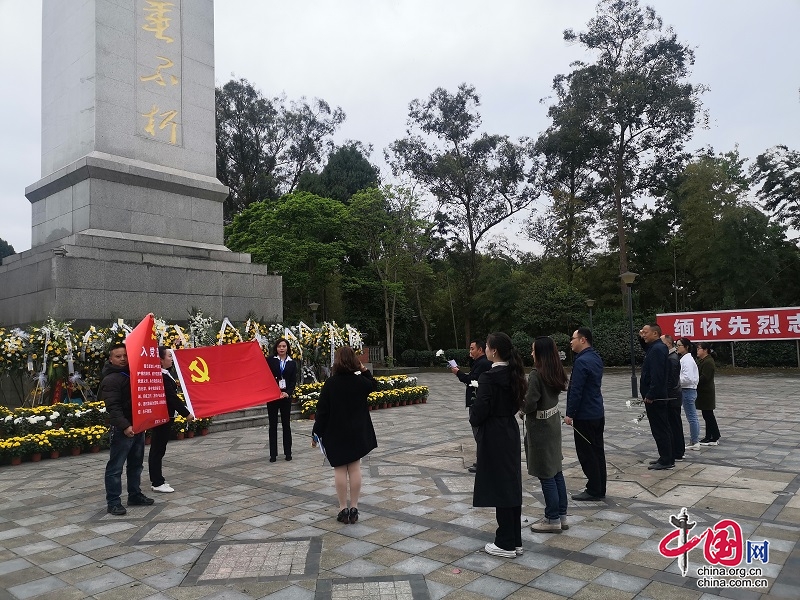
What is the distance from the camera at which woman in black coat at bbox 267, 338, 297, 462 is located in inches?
298

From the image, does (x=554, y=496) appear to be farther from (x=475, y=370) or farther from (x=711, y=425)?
(x=711, y=425)

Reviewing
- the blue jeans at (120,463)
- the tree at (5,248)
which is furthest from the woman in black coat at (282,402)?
the tree at (5,248)

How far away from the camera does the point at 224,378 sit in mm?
7453

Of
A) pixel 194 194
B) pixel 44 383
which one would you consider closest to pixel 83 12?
pixel 194 194

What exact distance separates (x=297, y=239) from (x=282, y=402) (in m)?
20.4

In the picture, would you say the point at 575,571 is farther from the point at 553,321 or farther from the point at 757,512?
the point at 553,321

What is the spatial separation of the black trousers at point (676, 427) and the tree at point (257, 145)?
3341 centimetres

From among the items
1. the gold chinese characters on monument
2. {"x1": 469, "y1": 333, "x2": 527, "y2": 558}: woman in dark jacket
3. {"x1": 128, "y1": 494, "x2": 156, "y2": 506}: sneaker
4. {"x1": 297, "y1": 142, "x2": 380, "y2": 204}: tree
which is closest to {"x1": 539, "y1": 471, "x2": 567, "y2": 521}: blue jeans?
{"x1": 469, "y1": 333, "x2": 527, "y2": 558}: woman in dark jacket

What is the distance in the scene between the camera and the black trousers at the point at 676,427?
22.9ft

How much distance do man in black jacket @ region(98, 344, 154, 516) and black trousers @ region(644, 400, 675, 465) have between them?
5.44 meters

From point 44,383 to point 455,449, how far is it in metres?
6.68

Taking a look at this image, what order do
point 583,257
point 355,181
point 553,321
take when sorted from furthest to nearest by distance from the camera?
point 355,181, point 583,257, point 553,321

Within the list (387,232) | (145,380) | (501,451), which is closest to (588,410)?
(501,451)

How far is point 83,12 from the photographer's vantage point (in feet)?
39.5
